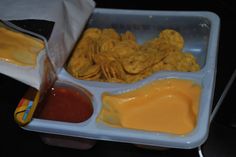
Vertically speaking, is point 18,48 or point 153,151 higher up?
point 18,48

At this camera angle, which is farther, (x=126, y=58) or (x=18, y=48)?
(x=126, y=58)

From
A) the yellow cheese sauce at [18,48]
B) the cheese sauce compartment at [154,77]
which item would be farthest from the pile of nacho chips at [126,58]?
the yellow cheese sauce at [18,48]

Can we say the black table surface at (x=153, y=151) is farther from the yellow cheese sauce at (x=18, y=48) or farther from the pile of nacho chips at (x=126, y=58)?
the yellow cheese sauce at (x=18, y=48)

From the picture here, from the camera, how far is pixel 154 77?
2.95 feet

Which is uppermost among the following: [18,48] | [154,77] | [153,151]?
[18,48]


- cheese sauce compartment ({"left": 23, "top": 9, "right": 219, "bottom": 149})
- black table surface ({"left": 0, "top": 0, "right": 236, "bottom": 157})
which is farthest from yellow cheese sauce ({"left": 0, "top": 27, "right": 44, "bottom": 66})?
black table surface ({"left": 0, "top": 0, "right": 236, "bottom": 157})

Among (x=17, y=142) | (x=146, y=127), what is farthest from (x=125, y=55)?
(x=17, y=142)

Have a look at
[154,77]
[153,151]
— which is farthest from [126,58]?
[153,151]

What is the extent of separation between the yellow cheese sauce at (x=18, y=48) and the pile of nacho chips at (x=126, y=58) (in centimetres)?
16

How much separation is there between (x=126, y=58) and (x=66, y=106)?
195 mm

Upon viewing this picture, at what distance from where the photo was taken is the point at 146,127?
0.82 meters

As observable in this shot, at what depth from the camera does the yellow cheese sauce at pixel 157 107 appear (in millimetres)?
824

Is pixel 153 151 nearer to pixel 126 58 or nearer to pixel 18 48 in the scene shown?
pixel 126 58

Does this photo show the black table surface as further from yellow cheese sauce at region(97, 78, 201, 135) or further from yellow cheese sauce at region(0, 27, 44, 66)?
yellow cheese sauce at region(0, 27, 44, 66)
